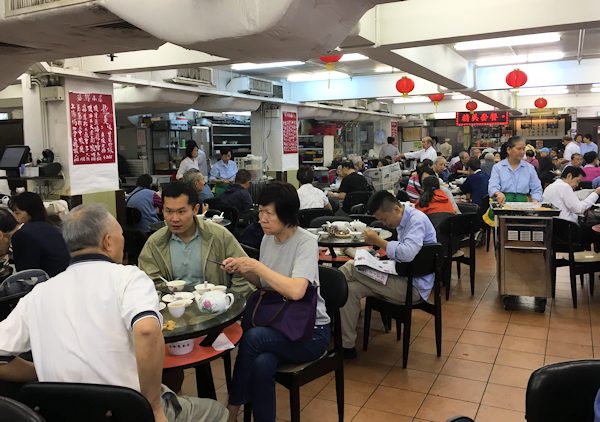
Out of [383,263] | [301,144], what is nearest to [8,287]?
[383,263]

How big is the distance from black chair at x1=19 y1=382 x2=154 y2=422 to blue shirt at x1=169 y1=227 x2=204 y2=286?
1.47 metres

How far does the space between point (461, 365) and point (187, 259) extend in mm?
2301

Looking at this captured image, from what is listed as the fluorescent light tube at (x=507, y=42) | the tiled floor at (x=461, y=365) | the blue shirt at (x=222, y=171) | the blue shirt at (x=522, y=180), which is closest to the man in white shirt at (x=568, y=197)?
the blue shirt at (x=522, y=180)

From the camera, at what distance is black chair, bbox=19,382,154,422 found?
165cm

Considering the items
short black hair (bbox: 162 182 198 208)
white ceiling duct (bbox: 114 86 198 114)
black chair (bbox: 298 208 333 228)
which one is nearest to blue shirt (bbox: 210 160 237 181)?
white ceiling duct (bbox: 114 86 198 114)

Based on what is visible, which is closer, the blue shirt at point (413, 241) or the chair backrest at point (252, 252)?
the chair backrest at point (252, 252)

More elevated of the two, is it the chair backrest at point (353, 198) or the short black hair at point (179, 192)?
the short black hair at point (179, 192)

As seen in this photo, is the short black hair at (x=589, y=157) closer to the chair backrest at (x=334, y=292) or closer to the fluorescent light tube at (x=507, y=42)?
the fluorescent light tube at (x=507, y=42)

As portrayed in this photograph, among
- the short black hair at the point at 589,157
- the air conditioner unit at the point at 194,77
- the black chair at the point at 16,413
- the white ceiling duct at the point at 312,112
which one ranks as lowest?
the black chair at the point at 16,413

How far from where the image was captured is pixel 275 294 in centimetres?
284

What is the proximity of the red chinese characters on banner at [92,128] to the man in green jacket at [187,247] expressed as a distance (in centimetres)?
498

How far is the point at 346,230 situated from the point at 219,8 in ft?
7.09

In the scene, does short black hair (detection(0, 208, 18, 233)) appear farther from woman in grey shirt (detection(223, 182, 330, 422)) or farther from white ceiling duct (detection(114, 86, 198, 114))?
white ceiling duct (detection(114, 86, 198, 114))

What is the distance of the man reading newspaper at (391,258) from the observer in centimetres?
405
